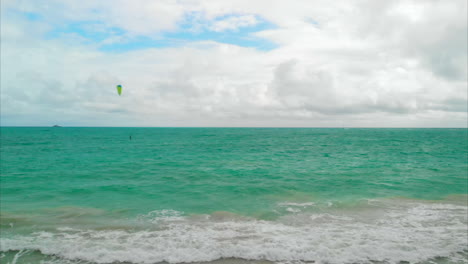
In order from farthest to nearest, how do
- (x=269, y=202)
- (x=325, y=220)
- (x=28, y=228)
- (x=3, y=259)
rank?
(x=269, y=202) → (x=325, y=220) → (x=28, y=228) → (x=3, y=259)

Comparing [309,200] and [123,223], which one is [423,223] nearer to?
[309,200]

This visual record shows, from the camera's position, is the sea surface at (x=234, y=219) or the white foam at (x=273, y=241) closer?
the white foam at (x=273, y=241)

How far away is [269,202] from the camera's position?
650 inches

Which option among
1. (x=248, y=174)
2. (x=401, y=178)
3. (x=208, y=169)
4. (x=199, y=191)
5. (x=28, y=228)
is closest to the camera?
(x=28, y=228)

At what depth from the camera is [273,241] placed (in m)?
10.5

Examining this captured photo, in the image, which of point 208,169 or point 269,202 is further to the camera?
point 208,169

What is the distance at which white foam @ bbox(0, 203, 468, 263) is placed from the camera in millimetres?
9484

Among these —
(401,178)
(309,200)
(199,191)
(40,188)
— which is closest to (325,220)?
(309,200)

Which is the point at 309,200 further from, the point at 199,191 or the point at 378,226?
the point at 199,191

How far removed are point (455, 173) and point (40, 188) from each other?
37.3 metres

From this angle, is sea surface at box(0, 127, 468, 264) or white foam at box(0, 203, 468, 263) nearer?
white foam at box(0, 203, 468, 263)

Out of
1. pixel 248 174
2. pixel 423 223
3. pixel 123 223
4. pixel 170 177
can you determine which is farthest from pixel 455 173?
pixel 123 223

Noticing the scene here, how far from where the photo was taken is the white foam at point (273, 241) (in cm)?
948

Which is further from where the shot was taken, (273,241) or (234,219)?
(234,219)
